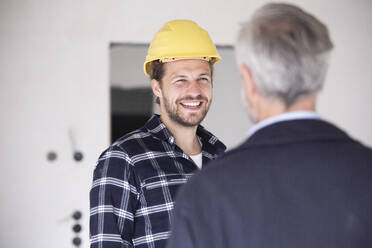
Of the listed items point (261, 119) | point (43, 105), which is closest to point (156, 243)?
point (261, 119)

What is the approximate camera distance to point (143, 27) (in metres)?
3.17

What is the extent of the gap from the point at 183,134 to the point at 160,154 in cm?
16

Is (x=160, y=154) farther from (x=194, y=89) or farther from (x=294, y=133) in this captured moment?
(x=294, y=133)

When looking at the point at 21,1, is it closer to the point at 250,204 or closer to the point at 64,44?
the point at 64,44

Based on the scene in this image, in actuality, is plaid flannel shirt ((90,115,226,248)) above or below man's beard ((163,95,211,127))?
below

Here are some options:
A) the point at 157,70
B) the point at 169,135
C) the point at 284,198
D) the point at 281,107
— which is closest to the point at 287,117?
the point at 281,107

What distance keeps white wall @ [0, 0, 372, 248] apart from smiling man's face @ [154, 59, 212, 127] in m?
1.26

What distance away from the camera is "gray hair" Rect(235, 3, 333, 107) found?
36.8 inches

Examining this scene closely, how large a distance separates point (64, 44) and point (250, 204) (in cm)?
239

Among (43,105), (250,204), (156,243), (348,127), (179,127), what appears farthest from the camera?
(348,127)

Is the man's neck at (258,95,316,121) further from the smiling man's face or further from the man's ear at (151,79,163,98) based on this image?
the man's ear at (151,79,163,98)

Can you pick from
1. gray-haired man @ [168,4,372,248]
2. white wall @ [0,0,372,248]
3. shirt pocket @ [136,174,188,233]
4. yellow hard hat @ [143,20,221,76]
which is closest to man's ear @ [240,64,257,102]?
gray-haired man @ [168,4,372,248]

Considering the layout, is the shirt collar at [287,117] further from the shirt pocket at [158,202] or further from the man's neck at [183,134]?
the man's neck at [183,134]

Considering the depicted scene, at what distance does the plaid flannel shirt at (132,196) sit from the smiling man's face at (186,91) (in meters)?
0.19
